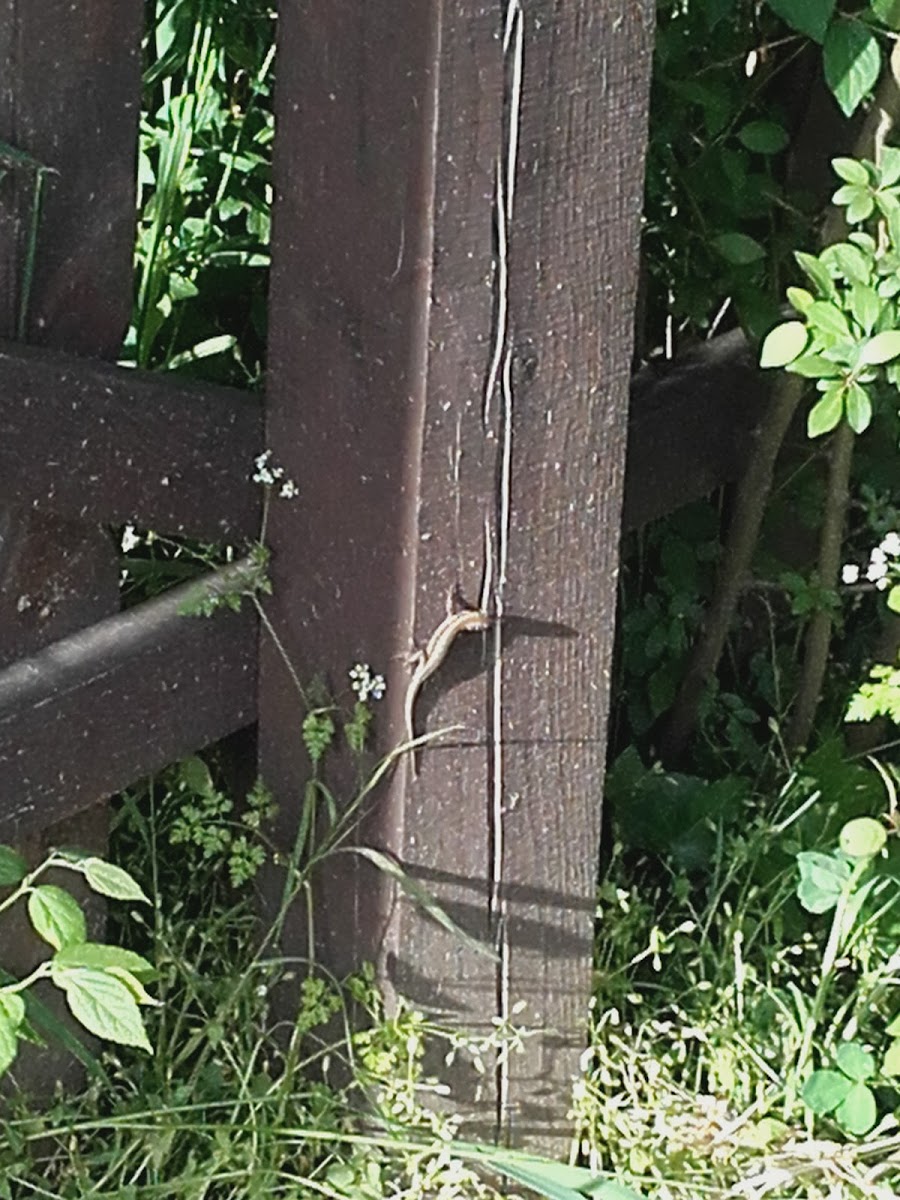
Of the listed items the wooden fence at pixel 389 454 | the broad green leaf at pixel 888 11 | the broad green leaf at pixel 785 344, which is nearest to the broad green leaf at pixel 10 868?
the wooden fence at pixel 389 454

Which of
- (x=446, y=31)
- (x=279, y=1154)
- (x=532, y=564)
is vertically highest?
(x=446, y=31)

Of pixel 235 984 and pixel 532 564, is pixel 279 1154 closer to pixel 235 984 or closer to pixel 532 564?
pixel 235 984

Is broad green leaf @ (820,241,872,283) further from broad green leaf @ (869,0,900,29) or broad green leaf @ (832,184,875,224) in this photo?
broad green leaf @ (869,0,900,29)

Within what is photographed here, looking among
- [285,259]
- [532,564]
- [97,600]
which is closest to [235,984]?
[97,600]

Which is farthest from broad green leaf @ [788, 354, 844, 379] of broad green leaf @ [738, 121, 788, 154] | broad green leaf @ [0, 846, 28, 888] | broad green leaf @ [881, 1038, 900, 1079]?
broad green leaf @ [0, 846, 28, 888]

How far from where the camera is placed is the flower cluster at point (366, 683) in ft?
5.37

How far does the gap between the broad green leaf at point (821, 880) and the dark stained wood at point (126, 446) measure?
610 mm

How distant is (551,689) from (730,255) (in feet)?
1.66

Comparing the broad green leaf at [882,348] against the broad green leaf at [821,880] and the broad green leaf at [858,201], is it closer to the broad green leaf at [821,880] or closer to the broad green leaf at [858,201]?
the broad green leaf at [858,201]

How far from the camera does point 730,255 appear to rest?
1.92 metres

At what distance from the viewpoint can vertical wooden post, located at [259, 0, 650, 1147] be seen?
1.47 meters

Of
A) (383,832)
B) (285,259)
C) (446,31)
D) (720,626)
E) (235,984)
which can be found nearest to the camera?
(446,31)

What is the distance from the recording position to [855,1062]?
1813 millimetres

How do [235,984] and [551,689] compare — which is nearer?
[551,689]
